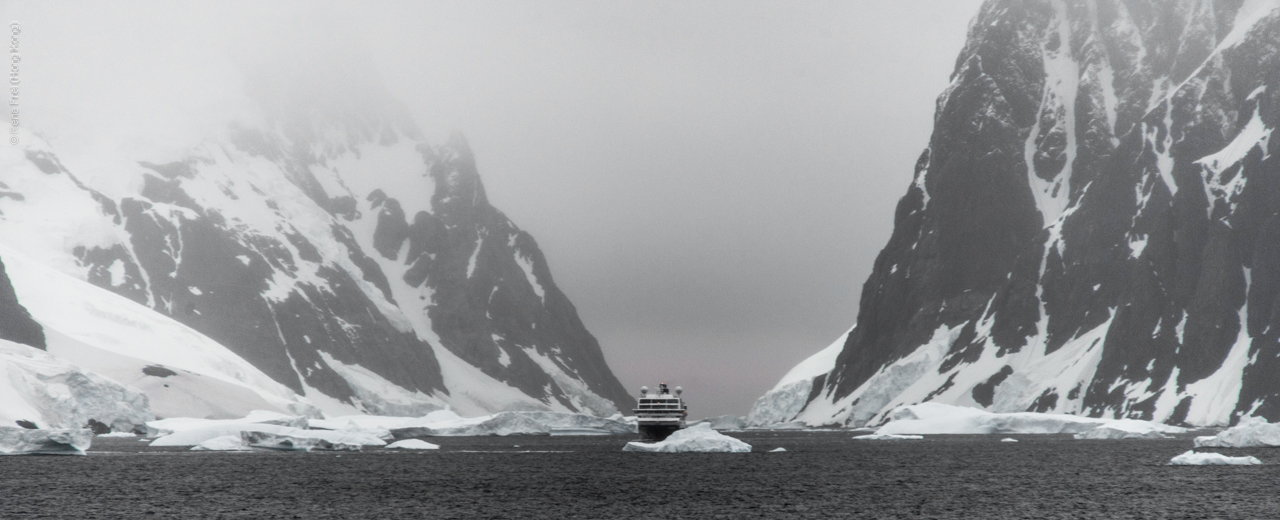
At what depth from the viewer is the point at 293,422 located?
193 metres

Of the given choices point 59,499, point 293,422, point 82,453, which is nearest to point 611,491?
point 59,499

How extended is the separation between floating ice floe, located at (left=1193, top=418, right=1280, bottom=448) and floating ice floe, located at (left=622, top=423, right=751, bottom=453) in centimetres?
4303

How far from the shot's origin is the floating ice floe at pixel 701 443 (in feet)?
455

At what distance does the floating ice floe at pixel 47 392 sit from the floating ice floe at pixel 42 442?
128 feet

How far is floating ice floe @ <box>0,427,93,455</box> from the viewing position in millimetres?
123375

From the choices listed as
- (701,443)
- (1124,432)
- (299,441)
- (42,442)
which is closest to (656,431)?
(701,443)

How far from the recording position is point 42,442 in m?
124

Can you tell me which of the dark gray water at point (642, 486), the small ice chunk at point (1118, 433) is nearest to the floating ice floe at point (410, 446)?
the dark gray water at point (642, 486)

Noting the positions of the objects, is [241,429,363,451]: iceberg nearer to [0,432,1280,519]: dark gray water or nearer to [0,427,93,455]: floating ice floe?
[0,432,1280,519]: dark gray water

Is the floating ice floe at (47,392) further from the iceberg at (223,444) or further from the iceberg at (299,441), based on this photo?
the iceberg at (299,441)

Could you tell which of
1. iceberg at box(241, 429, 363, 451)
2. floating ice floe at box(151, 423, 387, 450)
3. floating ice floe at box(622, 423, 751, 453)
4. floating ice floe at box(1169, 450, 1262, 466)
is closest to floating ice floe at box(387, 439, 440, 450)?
floating ice floe at box(151, 423, 387, 450)

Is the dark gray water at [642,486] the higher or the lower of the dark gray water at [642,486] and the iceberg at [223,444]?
the lower

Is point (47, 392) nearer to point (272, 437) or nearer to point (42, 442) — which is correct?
point (272, 437)

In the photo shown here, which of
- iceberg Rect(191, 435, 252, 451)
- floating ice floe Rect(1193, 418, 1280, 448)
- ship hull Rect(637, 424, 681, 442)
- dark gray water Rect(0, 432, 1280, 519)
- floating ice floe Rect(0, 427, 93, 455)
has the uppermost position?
ship hull Rect(637, 424, 681, 442)
